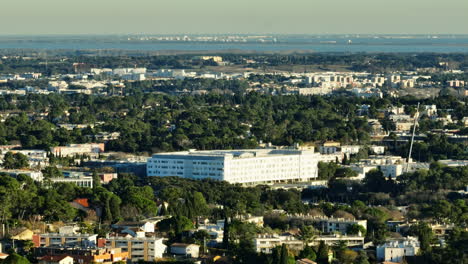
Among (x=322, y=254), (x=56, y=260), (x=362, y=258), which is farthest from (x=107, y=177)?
(x=56, y=260)

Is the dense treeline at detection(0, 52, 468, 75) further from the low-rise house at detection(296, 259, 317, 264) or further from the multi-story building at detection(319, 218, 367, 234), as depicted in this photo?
the low-rise house at detection(296, 259, 317, 264)

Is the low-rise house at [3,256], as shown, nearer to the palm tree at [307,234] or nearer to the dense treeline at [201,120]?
the palm tree at [307,234]

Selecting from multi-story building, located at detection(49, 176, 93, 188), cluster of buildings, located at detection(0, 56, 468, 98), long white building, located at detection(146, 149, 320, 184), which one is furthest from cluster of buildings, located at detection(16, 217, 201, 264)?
cluster of buildings, located at detection(0, 56, 468, 98)

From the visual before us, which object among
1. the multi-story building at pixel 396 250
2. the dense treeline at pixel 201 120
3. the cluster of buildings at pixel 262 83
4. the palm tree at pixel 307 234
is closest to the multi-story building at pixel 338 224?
the palm tree at pixel 307 234

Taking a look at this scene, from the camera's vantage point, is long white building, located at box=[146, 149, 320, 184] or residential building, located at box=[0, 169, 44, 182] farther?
long white building, located at box=[146, 149, 320, 184]

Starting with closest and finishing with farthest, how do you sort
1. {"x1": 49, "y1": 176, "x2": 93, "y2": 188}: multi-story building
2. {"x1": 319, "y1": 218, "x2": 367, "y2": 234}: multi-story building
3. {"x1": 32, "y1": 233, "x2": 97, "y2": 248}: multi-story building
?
{"x1": 32, "y1": 233, "x2": 97, "y2": 248}: multi-story building < {"x1": 319, "y1": 218, "x2": 367, "y2": 234}: multi-story building < {"x1": 49, "y1": 176, "x2": 93, "y2": 188}: multi-story building

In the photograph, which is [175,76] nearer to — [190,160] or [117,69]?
[117,69]
